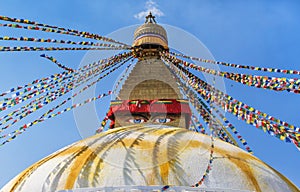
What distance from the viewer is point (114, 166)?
4.11 meters

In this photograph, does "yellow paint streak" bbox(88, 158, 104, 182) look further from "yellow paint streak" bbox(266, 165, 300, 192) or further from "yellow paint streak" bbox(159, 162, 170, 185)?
"yellow paint streak" bbox(266, 165, 300, 192)

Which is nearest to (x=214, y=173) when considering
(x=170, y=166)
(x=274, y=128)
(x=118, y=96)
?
(x=170, y=166)

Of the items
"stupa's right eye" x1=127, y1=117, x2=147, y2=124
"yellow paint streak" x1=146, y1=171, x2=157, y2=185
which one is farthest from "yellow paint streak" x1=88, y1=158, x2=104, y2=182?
"stupa's right eye" x1=127, y1=117, x2=147, y2=124

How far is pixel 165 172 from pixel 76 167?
1.11 m

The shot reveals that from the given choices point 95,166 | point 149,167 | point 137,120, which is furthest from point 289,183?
point 137,120

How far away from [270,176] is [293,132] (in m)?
0.88

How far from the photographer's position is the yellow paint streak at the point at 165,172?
12.7ft

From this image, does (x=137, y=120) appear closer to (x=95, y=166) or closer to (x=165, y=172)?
(x=95, y=166)

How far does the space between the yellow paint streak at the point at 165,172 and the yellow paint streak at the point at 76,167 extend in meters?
0.99

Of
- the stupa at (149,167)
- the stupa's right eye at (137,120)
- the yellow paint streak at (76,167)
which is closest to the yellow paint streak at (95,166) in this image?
the stupa at (149,167)

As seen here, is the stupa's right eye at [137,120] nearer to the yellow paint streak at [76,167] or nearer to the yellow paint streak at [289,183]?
the yellow paint streak at [76,167]

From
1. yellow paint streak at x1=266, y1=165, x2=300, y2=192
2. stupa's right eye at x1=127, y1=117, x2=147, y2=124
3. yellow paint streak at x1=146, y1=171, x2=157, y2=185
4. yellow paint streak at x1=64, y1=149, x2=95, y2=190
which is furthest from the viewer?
stupa's right eye at x1=127, y1=117, x2=147, y2=124

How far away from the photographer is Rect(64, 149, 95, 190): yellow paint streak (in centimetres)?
398

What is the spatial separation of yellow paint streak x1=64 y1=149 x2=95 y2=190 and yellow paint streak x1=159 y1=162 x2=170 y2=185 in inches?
39.0
